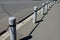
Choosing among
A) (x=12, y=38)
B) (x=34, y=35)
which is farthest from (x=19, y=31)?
(x=12, y=38)

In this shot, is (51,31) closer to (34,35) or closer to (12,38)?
(34,35)

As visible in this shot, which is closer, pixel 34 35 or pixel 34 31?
pixel 34 35

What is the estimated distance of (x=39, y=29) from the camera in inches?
382

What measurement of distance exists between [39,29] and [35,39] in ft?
6.18

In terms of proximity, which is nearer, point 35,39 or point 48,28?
point 35,39

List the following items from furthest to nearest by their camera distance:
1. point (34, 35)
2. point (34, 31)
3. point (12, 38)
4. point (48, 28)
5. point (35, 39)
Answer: point (48, 28), point (34, 31), point (34, 35), point (35, 39), point (12, 38)

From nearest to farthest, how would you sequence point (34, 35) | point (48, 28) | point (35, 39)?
point (35, 39) → point (34, 35) → point (48, 28)

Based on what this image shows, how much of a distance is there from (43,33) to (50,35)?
17.7 inches

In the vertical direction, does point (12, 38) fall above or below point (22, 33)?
above

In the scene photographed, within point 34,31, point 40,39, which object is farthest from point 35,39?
point 34,31

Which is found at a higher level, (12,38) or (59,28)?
(12,38)

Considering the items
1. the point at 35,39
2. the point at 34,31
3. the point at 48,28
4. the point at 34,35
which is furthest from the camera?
the point at 48,28

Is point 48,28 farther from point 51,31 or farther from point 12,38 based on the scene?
point 12,38

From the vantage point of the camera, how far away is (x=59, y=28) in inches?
398
